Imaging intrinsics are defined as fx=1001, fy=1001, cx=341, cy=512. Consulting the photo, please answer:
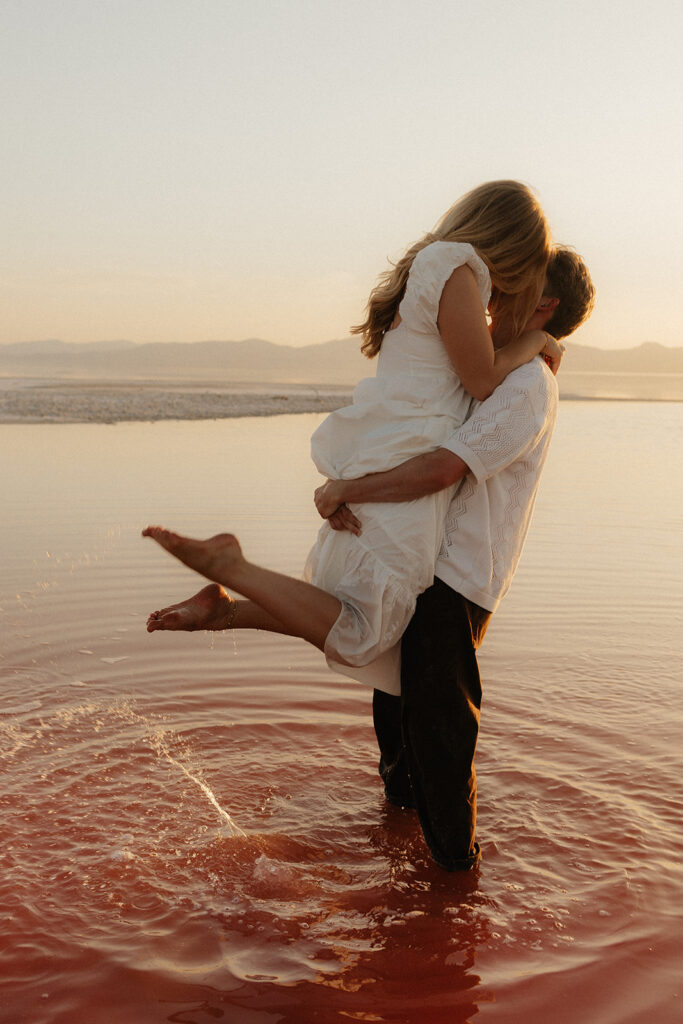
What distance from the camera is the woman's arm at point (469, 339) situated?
3.03 metres

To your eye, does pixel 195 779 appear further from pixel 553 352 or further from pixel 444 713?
pixel 553 352

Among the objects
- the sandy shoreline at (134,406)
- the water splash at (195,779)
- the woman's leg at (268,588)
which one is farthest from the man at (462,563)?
the sandy shoreline at (134,406)

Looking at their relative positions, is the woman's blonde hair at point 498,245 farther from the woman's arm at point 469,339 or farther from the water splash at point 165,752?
the water splash at point 165,752

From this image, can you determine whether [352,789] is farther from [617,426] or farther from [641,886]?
[617,426]

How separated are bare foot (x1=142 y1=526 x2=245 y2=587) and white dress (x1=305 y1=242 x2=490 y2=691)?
370 mm

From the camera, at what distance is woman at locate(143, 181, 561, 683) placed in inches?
121

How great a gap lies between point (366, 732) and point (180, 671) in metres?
1.26

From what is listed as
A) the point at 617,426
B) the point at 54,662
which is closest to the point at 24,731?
the point at 54,662

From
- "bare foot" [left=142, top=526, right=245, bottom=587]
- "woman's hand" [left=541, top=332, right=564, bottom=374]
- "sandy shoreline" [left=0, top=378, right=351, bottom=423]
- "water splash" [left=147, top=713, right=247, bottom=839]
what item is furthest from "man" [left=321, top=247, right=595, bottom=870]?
"sandy shoreline" [left=0, top=378, right=351, bottom=423]

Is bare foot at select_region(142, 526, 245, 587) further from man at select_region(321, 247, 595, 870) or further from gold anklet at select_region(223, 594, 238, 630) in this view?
man at select_region(321, 247, 595, 870)

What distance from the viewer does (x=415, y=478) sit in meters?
3.10

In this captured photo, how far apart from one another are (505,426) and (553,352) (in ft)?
1.52

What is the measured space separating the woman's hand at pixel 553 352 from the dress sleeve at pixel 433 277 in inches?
15.0

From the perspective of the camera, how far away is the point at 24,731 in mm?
4473
